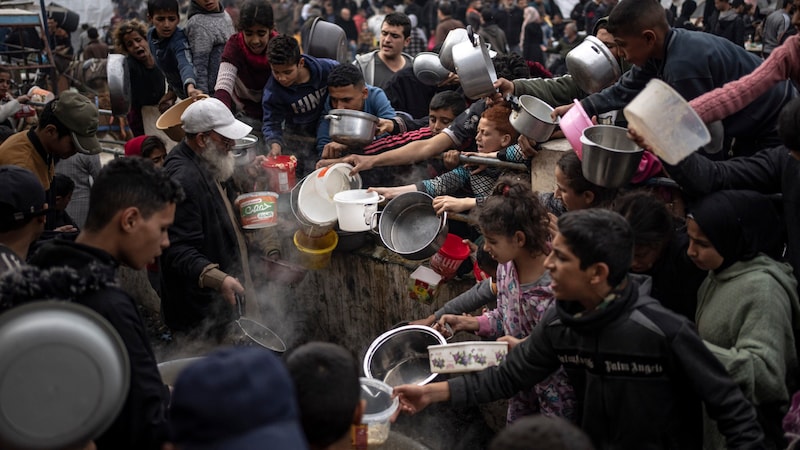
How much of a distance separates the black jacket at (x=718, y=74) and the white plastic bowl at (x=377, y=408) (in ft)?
7.29

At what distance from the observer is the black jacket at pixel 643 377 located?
8.34 feet

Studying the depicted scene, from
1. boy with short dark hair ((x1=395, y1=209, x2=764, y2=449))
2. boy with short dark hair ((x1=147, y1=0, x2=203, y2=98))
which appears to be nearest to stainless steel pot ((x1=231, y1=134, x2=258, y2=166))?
boy with short dark hair ((x1=147, y1=0, x2=203, y2=98))

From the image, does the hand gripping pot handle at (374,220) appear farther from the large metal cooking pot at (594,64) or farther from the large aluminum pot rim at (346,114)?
the large metal cooking pot at (594,64)

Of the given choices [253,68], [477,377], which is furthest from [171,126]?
[477,377]

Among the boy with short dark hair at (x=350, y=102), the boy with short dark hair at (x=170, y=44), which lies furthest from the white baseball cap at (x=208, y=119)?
the boy with short dark hair at (x=170, y=44)

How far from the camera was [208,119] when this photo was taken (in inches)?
185

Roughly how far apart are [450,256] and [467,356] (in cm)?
138

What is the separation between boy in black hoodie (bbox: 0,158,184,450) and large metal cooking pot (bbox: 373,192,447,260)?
1967 mm

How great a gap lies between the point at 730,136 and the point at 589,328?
175 cm

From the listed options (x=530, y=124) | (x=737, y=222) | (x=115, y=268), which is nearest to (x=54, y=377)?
(x=115, y=268)

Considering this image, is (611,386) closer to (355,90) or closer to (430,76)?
(355,90)

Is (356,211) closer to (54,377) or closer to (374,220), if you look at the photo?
(374,220)

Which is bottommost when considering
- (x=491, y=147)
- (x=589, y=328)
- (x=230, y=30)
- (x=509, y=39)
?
(x=509, y=39)

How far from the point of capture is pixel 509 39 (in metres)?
16.6
